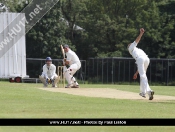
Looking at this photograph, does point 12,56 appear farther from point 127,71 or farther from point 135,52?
point 135,52

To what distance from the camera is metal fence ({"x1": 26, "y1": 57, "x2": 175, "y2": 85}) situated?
163 feet

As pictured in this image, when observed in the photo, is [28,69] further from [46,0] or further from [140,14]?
[140,14]

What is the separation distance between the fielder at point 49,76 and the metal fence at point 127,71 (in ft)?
59.9

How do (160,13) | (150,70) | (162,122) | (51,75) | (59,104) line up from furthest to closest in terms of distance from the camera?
(160,13) < (150,70) < (51,75) < (59,104) < (162,122)

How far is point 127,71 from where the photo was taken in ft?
165

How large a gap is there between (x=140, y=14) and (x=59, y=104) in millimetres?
47355

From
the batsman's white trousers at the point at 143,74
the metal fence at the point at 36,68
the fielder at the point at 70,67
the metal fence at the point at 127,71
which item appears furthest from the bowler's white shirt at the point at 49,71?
the metal fence at the point at 36,68

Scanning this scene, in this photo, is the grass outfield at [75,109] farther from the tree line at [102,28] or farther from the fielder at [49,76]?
the tree line at [102,28]

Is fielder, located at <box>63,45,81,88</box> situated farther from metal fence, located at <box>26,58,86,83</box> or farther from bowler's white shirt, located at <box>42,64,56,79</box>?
metal fence, located at <box>26,58,86,83</box>

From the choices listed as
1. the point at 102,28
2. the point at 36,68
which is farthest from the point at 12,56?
the point at 102,28

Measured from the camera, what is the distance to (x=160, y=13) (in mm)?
64562

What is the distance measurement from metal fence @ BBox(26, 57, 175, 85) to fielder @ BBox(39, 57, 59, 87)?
59.9 ft

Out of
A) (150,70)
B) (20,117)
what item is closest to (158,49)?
(150,70)

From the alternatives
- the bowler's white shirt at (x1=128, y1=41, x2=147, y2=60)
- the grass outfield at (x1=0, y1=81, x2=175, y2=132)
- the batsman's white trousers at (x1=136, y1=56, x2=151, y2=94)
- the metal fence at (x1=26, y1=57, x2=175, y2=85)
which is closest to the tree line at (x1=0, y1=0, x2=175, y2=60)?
the metal fence at (x1=26, y1=57, x2=175, y2=85)
